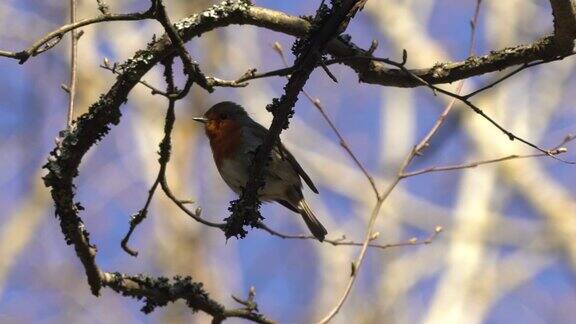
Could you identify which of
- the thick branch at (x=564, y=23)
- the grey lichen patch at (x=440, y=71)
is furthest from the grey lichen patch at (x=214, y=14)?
the thick branch at (x=564, y=23)

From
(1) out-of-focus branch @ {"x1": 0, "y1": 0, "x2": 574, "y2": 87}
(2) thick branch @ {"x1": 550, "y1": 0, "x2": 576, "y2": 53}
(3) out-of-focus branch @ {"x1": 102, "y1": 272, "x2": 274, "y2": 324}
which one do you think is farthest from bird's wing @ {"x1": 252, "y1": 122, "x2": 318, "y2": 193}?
(2) thick branch @ {"x1": 550, "y1": 0, "x2": 576, "y2": 53}

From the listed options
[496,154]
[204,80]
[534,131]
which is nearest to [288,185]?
[204,80]

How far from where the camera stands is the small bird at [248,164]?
4883 millimetres

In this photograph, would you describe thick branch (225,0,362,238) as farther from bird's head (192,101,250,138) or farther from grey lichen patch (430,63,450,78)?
bird's head (192,101,250,138)

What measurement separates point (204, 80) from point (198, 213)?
2.71 feet

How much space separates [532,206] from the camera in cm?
978

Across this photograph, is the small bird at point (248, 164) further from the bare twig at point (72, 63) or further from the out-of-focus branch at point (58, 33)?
the out-of-focus branch at point (58, 33)

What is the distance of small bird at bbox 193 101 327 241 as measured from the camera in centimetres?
488

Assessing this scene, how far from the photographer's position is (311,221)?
5.18m

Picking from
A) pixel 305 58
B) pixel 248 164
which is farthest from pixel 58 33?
pixel 248 164

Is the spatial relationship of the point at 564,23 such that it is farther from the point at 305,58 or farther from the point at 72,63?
the point at 72,63

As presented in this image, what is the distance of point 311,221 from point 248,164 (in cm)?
60

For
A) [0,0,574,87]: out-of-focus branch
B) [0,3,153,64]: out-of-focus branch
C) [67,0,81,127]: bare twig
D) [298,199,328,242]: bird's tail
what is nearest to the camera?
[0,3,153,64]: out-of-focus branch

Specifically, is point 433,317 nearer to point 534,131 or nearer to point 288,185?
point 534,131
